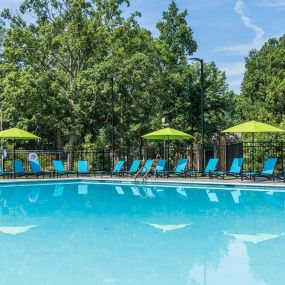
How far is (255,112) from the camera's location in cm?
3244

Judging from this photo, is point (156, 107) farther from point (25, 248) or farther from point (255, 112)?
point (25, 248)

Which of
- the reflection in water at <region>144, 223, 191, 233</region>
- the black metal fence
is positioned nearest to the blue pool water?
the reflection in water at <region>144, 223, 191, 233</region>

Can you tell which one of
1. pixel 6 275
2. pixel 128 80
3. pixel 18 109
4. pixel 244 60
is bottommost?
pixel 6 275

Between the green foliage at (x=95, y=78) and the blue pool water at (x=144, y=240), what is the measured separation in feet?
36.8

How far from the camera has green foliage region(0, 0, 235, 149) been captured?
24.4 meters

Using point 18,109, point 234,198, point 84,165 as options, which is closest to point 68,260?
point 234,198

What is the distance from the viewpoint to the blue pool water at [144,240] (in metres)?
5.31

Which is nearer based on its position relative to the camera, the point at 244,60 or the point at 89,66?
the point at 89,66

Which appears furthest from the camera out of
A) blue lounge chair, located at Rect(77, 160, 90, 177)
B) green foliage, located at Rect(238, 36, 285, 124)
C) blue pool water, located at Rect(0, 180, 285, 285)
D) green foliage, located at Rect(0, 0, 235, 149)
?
green foliage, located at Rect(238, 36, 285, 124)

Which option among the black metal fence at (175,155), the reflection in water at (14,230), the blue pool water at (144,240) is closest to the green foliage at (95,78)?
the black metal fence at (175,155)

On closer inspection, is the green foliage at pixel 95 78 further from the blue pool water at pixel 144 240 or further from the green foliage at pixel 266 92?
the blue pool water at pixel 144 240

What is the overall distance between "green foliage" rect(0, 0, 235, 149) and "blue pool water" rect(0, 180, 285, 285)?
11.2 meters

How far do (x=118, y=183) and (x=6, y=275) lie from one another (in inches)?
538

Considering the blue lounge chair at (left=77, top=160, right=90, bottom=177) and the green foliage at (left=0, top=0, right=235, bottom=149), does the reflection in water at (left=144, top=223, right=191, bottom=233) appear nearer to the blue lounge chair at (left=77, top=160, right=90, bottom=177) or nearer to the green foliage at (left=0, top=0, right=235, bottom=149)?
the blue lounge chair at (left=77, top=160, right=90, bottom=177)
